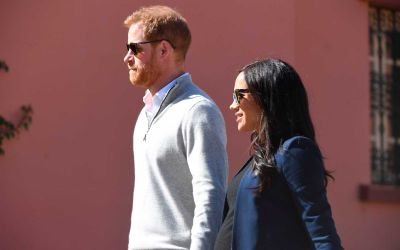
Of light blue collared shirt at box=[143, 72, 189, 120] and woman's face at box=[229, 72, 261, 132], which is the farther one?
light blue collared shirt at box=[143, 72, 189, 120]

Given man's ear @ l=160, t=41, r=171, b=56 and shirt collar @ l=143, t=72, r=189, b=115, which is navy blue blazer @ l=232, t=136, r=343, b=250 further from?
man's ear @ l=160, t=41, r=171, b=56

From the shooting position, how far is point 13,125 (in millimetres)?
6133

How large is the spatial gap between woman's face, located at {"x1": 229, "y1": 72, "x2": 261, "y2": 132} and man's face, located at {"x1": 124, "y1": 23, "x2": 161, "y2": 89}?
561mm

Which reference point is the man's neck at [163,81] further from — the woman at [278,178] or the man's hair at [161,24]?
the woman at [278,178]

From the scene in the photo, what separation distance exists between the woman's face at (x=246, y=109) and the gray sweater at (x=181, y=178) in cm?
22

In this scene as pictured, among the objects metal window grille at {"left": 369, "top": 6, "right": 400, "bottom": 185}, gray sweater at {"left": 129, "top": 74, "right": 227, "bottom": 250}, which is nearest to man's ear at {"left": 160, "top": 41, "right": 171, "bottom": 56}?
gray sweater at {"left": 129, "top": 74, "right": 227, "bottom": 250}

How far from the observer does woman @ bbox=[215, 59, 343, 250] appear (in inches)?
118

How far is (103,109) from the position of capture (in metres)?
6.47

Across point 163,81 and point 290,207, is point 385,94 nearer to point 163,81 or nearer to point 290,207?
point 163,81

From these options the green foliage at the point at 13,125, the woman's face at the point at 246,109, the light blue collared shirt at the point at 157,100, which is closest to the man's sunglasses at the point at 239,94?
the woman's face at the point at 246,109

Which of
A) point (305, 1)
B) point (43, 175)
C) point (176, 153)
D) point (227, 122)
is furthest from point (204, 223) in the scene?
point (305, 1)

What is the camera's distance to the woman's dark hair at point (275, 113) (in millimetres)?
3115

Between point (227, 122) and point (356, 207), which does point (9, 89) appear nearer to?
point (227, 122)

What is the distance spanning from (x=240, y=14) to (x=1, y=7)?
1.86 meters
